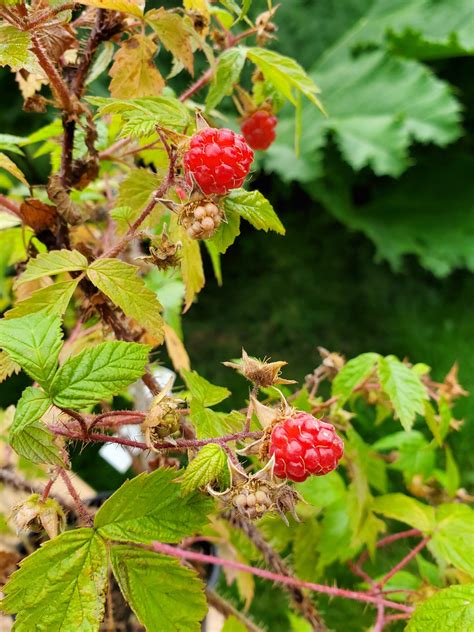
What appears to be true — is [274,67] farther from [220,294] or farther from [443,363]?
A: [220,294]

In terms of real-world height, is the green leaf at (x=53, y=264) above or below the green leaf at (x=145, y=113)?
below

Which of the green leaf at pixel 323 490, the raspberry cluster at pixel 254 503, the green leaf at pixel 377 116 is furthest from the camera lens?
the green leaf at pixel 377 116

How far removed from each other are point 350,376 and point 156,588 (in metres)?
0.30

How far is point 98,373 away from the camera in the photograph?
41cm

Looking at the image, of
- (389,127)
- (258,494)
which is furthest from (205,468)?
(389,127)

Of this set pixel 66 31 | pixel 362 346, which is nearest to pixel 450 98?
pixel 362 346

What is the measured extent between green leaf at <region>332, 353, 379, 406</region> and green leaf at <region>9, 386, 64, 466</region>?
0.32m

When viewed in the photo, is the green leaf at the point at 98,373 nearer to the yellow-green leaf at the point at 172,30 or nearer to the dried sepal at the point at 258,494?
the dried sepal at the point at 258,494

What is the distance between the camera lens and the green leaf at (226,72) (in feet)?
1.74

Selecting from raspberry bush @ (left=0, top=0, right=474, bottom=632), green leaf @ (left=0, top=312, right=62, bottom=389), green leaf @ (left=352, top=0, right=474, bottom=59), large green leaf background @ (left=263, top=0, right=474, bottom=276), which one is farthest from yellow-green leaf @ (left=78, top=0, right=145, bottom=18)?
green leaf @ (left=352, top=0, right=474, bottom=59)

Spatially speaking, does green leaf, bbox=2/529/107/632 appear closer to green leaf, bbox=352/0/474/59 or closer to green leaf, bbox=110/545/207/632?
green leaf, bbox=110/545/207/632

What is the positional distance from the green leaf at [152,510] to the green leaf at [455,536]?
0.96 ft

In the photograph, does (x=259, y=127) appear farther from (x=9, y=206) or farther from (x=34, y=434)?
(x=34, y=434)

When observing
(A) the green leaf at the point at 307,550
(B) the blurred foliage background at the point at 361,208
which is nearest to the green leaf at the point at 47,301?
(A) the green leaf at the point at 307,550
